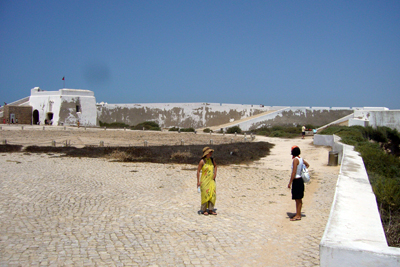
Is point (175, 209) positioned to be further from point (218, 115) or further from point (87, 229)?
point (218, 115)

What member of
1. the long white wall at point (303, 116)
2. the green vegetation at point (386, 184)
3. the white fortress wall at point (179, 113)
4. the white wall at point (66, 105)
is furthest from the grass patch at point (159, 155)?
the white fortress wall at point (179, 113)

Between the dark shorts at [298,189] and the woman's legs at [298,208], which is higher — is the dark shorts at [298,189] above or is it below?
above

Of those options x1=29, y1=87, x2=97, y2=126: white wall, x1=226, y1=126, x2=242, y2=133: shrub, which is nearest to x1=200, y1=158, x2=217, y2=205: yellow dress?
x1=226, y1=126, x2=242, y2=133: shrub

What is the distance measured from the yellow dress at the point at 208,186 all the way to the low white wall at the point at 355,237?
2.02 metres

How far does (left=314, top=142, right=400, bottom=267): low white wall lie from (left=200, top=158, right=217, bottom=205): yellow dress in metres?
2.02

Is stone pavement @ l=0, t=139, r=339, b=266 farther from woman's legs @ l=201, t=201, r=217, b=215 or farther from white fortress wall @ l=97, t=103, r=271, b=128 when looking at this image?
white fortress wall @ l=97, t=103, r=271, b=128

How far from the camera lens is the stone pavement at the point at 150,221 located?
12.7ft

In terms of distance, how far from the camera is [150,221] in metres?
5.24

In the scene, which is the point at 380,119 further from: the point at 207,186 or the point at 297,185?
the point at 207,186

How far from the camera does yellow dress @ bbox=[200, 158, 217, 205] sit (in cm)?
555

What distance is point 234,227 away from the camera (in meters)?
5.02

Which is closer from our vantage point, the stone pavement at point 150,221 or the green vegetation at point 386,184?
the stone pavement at point 150,221

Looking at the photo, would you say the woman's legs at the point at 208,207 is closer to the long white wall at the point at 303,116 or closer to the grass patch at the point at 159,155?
the grass patch at the point at 159,155

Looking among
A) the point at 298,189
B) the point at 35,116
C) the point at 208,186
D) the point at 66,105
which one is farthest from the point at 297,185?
the point at 35,116
